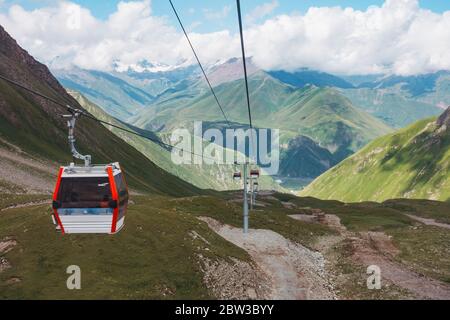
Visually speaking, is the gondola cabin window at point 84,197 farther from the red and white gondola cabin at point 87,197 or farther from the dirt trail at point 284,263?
the dirt trail at point 284,263

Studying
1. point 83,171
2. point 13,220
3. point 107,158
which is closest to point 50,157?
point 107,158

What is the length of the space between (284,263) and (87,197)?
1196 inches

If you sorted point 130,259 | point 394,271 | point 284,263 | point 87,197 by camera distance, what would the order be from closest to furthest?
point 87,197
point 130,259
point 284,263
point 394,271

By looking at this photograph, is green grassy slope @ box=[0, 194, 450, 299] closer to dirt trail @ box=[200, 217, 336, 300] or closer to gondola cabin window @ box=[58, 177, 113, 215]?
dirt trail @ box=[200, 217, 336, 300]

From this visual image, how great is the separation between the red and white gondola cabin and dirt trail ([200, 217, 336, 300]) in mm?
18936

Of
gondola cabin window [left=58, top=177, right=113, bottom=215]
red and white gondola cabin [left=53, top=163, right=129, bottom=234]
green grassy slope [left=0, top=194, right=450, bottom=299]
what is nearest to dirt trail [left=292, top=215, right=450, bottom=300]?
green grassy slope [left=0, top=194, right=450, bottom=299]

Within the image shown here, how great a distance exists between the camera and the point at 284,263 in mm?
57969

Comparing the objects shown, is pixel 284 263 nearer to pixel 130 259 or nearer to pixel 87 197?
pixel 130 259

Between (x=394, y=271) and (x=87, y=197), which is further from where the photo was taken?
(x=394, y=271)

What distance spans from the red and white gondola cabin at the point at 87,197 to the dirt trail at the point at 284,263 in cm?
1894

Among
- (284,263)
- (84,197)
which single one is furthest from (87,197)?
(284,263)

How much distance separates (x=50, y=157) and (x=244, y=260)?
113 meters

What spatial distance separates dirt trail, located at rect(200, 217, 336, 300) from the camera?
159ft

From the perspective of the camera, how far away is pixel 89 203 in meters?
34.4
